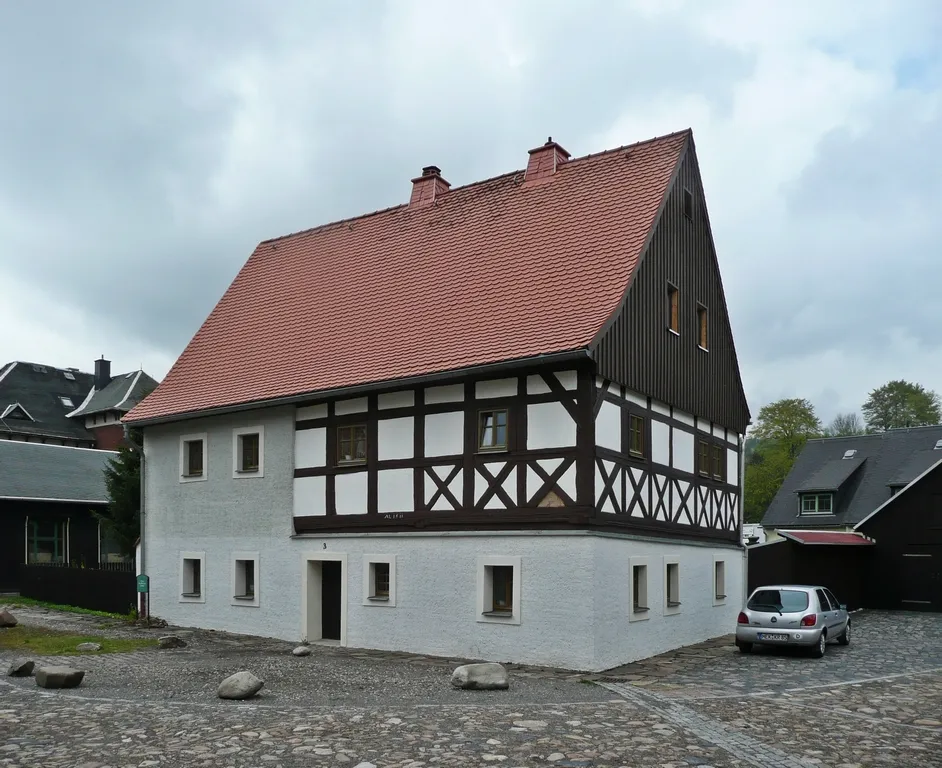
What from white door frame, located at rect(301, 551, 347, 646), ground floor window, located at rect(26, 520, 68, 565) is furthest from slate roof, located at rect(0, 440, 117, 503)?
white door frame, located at rect(301, 551, 347, 646)

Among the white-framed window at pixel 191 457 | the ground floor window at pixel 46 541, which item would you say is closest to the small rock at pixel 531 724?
the white-framed window at pixel 191 457

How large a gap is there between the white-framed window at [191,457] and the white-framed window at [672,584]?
1082 cm

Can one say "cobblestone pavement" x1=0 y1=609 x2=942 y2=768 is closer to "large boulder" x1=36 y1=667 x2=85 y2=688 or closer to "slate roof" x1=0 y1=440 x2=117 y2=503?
"large boulder" x1=36 y1=667 x2=85 y2=688

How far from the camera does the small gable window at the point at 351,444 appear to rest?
2017 centimetres

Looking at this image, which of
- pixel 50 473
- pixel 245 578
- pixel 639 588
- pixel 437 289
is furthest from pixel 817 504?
pixel 50 473

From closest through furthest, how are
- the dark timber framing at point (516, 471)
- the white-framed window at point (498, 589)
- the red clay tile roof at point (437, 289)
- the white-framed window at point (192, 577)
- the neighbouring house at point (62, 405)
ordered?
the dark timber framing at point (516, 471) < the white-framed window at point (498, 589) < the red clay tile roof at point (437, 289) < the white-framed window at point (192, 577) < the neighbouring house at point (62, 405)

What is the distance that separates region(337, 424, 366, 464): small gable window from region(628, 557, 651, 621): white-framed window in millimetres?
5748

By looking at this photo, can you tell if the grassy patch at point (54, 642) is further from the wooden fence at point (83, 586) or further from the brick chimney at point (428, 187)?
the brick chimney at point (428, 187)

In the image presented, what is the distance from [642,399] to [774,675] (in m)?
5.69

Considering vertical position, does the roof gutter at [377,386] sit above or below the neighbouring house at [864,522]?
above

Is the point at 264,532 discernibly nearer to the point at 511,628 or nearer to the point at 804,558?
the point at 511,628

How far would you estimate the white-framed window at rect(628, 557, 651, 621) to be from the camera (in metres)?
18.4

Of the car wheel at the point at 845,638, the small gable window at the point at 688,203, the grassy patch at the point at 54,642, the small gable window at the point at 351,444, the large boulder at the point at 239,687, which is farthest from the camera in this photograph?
the small gable window at the point at 688,203

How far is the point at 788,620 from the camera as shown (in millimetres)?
19000
